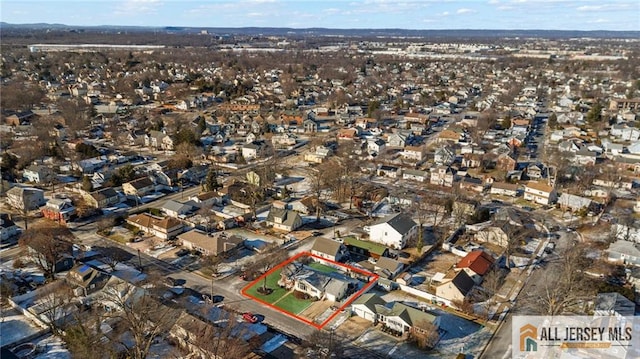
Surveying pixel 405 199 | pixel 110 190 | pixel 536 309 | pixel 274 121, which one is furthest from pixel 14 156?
pixel 536 309

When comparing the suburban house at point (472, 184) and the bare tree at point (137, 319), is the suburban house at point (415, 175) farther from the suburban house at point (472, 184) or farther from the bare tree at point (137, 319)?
the bare tree at point (137, 319)

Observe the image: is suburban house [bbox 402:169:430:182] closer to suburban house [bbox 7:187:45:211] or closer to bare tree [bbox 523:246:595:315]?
bare tree [bbox 523:246:595:315]

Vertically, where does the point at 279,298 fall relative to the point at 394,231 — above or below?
below

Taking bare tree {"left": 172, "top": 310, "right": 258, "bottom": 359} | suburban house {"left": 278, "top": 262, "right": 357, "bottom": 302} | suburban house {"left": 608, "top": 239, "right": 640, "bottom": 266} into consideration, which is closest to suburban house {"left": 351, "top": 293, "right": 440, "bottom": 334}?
suburban house {"left": 278, "top": 262, "right": 357, "bottom": 302}

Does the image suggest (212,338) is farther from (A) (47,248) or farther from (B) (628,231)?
(B) (628,231)

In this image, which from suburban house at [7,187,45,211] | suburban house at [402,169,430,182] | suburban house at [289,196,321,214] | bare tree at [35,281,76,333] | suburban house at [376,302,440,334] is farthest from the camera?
suburban house at [402,169,430,182]

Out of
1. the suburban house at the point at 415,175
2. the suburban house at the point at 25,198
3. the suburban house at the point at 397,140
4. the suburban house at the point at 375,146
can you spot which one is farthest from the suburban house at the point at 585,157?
the suburban house at the point at 25,198

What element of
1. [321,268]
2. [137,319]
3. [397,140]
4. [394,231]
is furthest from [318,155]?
[137,319]
